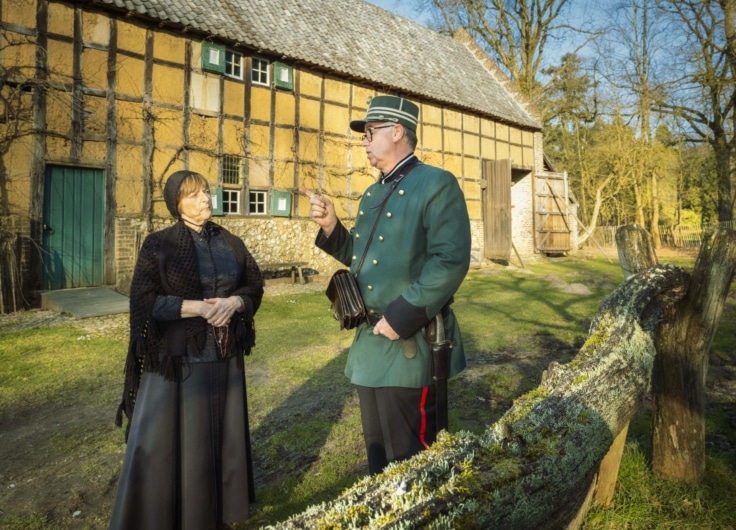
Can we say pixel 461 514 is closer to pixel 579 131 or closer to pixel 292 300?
pixel 292 300

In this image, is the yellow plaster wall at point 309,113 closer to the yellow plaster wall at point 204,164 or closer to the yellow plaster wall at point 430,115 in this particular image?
the yellow plaster wall at point 204,164

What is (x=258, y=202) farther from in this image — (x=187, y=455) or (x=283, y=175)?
(x=187, y=455)

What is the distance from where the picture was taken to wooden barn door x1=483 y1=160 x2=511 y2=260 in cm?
1759

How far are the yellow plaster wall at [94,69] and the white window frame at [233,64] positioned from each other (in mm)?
2732

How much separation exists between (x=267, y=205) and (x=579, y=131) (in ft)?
72.9

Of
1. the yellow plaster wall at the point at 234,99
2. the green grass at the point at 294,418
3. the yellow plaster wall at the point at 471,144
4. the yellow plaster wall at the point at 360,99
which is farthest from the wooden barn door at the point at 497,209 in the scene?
the yellow plaster wall at the point at 234,99

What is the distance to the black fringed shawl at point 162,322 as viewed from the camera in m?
2.49

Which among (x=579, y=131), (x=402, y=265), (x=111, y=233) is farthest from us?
(x=579, y=131)

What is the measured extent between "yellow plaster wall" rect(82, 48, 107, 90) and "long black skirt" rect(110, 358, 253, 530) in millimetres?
9376

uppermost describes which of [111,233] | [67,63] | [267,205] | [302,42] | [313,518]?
[302,42]

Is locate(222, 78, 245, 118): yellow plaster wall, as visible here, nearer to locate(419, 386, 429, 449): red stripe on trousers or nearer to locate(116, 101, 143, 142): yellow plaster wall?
locate(116, 101, 143, 142): yellow plaster wall

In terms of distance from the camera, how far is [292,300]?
10117 millimetres

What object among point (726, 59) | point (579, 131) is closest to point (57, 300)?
point (726, 59)

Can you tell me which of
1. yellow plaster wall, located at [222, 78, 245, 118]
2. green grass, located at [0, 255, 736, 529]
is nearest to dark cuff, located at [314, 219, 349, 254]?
green grass, located at [0, 255, 736, 529]
